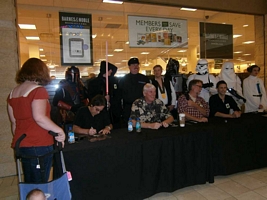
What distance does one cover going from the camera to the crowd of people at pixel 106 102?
1555 mm

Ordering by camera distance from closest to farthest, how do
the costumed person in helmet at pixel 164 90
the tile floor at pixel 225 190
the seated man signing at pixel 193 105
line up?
the tile floor at pixel 225 190, the seated man signing at pixel 193 105, the costumed person in helmet at pixel 164 90

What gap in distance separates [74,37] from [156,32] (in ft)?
5.22

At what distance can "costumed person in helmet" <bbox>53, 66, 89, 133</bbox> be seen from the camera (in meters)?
3.15

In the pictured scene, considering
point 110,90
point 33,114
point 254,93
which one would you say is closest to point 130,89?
point 110,90

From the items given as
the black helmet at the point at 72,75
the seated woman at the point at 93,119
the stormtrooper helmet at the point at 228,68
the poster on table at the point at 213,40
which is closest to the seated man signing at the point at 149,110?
the seated woman at the point at 93,119

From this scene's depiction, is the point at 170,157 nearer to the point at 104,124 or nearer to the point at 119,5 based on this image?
the point at 104,124

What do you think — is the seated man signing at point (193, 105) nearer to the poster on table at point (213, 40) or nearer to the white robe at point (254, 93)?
the white robe at point (254, 93)

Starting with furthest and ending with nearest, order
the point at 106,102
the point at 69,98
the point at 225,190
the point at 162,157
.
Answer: the point at 69,98
the point at 106,102
the point at 225,190
the point at 162,157

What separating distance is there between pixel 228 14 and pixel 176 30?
1327mm

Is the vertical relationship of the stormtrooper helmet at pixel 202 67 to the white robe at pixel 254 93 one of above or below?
above

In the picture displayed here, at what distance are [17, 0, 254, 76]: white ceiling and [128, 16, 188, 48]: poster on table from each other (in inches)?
6.4

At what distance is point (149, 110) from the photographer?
279cm

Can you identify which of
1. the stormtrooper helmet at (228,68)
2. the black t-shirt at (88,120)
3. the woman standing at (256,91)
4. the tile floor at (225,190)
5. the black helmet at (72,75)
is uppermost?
the stormtrooper helmet at (228,68)

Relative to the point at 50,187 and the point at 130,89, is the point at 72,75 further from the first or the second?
the point at 50,187
